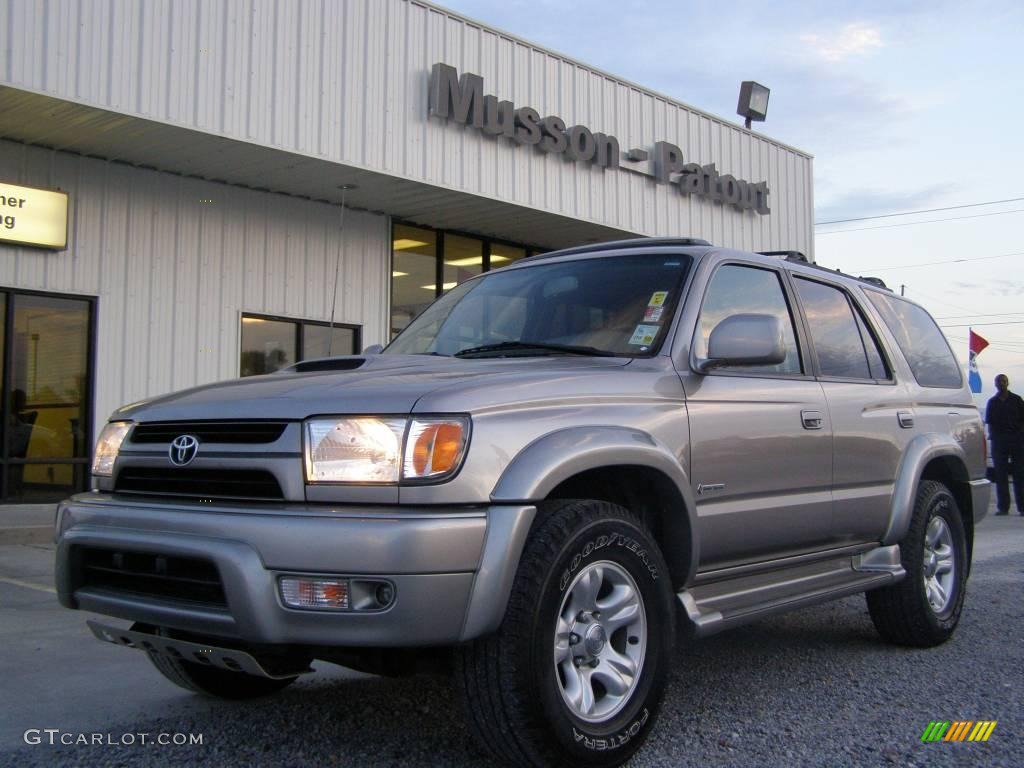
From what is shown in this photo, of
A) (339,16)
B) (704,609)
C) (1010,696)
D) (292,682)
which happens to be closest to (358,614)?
(704,609)

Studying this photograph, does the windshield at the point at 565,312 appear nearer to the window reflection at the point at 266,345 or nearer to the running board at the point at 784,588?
the running board at the point at 784,588

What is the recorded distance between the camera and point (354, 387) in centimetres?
319

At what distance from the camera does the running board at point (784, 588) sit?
3723mm

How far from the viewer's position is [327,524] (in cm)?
285

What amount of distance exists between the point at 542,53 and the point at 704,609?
517 inches

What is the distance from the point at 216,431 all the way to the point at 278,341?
11.2 m

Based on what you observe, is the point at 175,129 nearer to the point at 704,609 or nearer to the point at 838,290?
the point at 838,290

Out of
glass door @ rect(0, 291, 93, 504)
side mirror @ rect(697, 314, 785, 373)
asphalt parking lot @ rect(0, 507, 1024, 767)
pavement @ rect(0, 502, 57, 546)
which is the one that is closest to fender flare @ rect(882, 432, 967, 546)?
asphalt parking lot @ rect(0, 507, 1024, 767)

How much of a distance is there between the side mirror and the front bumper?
1.23m

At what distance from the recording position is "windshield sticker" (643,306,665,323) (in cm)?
407

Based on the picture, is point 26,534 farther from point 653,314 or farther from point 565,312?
point 653,314

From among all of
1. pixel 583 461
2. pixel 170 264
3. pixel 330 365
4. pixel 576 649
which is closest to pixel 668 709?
pixel 576 649

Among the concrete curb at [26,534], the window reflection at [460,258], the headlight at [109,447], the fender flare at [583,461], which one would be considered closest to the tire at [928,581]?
the fender flare at [583,461]

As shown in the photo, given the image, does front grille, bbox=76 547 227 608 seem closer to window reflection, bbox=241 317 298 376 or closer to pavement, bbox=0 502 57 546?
pavement, bbox=0 502 57 546
